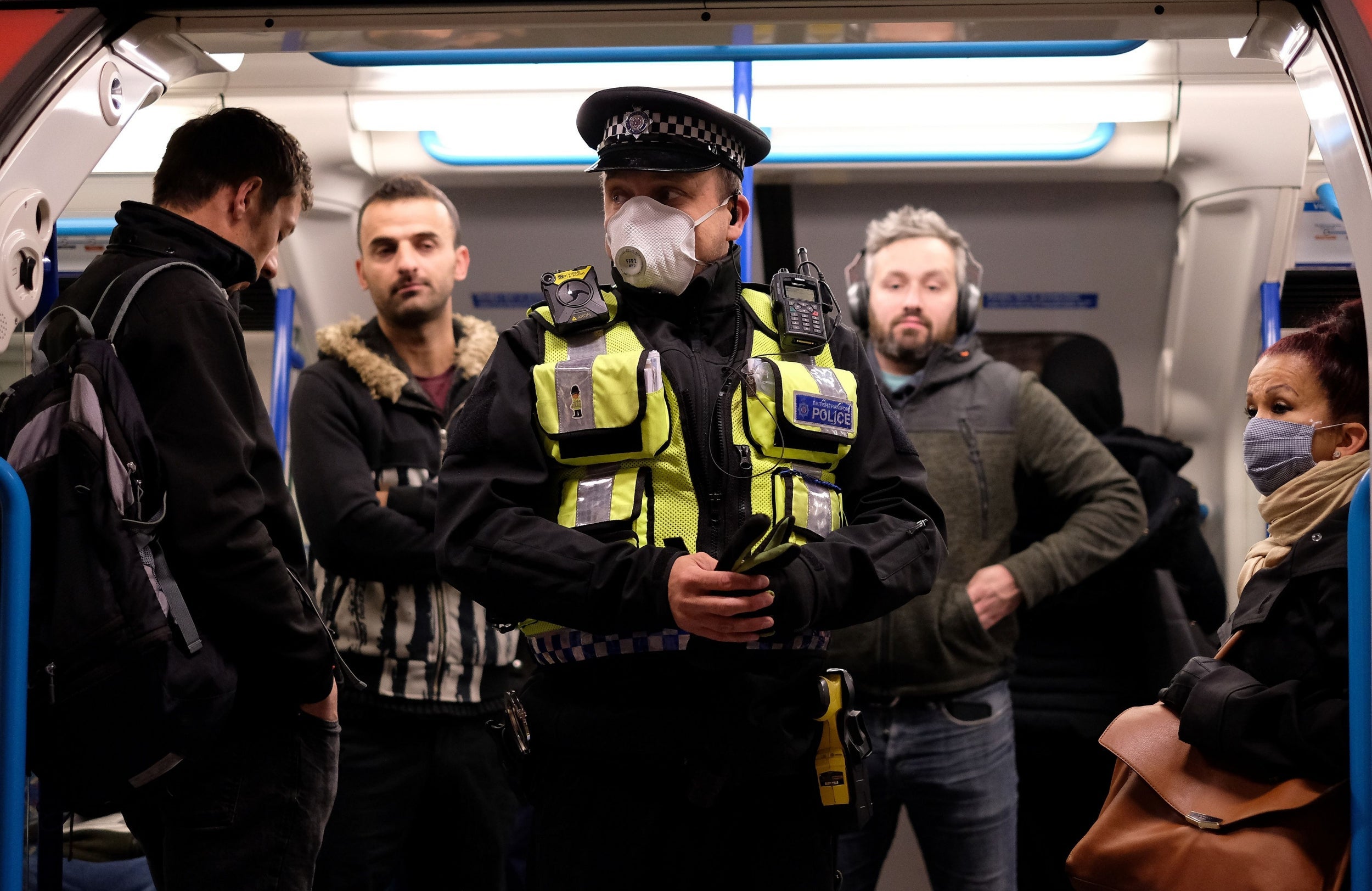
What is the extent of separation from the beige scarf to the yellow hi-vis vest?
0.77m

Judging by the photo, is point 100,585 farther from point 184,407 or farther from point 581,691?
point 581,691

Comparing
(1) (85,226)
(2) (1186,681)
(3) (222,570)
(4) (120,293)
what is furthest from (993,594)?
(1) (85,226)

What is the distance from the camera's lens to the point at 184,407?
2119 mm

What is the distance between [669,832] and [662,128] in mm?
1141

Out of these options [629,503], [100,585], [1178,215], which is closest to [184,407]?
[100,585]

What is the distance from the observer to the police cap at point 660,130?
210 centimetres

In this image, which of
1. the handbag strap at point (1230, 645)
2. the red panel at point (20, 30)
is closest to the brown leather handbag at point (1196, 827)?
the handbag strap at point (1230, 645)

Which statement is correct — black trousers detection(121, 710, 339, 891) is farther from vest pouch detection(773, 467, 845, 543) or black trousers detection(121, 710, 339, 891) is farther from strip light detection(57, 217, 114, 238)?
strip light detection(57, 217, 114, 238)

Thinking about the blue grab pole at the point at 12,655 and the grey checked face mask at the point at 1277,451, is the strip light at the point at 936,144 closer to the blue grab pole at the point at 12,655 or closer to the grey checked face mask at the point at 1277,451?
the grey checked face mask at the point at 1277,451

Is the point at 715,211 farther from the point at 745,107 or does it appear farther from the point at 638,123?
the point at 745,107

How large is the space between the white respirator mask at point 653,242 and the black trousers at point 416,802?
1.37 metres

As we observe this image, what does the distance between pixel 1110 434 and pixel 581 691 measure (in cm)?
270

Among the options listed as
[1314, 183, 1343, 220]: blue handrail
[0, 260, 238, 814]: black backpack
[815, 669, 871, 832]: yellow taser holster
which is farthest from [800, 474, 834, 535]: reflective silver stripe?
[1314, 183, 1343, 220]: blue handrail

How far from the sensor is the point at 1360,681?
1.85 m
